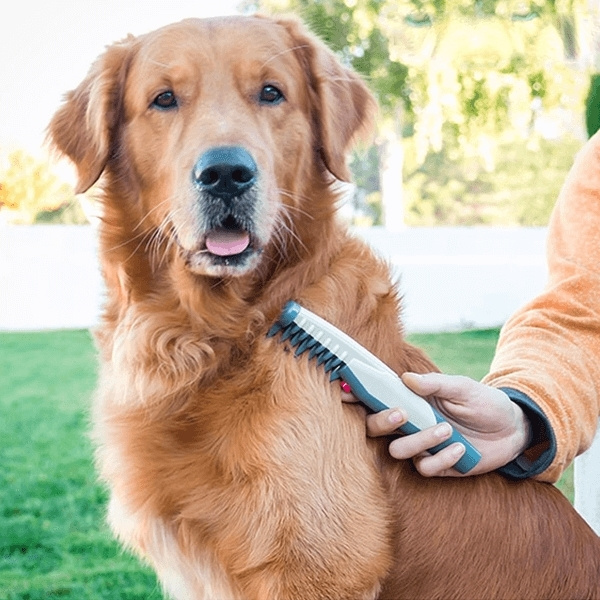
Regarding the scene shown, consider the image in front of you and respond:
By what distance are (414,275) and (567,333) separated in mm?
9560

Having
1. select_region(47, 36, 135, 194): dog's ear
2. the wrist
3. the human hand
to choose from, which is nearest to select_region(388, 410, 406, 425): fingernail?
the human hand

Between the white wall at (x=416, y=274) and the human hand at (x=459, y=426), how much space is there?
773 cm

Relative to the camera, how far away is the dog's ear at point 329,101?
230cm

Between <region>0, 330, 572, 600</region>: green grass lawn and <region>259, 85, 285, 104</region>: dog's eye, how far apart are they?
1076 mm

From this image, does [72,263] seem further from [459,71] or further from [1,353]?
[459,71]

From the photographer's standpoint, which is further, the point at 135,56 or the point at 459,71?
the point at 459,71

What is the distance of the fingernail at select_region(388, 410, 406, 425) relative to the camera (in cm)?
179

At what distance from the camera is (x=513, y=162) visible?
23.7m

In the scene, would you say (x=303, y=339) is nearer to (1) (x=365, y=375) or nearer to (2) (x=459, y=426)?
(1) (x=365, y=375)

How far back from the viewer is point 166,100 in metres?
2.15

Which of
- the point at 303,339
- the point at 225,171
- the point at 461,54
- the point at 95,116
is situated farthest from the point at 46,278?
the point at 303,339

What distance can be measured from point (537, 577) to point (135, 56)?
66.4 inches

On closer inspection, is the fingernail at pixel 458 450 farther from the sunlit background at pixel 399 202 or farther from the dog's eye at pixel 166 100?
the sunlit background at pixel 399 202

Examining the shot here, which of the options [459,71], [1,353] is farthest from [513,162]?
[1,353]
